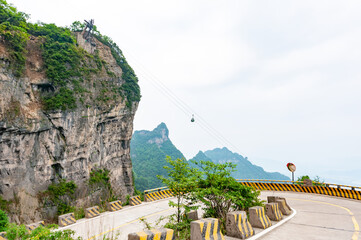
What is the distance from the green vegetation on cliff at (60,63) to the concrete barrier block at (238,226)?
23716 mm

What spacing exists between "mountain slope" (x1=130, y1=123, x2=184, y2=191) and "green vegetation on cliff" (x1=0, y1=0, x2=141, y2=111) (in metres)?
43.4

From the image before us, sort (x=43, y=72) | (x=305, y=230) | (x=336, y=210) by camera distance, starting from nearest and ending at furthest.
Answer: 1. (x=305, y=230)
2. (x=336, y=210)
3. (x=43, y=72)

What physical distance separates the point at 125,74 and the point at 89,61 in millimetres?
7101

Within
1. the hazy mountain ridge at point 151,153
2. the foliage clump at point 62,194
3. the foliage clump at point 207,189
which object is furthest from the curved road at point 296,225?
the hazy mountain ridge at point 151,153

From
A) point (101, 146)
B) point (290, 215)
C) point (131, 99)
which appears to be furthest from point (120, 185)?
point (290, 215)

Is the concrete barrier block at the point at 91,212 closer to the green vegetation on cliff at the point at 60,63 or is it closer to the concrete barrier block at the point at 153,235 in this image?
the concrete barrier block at the point at 153,235

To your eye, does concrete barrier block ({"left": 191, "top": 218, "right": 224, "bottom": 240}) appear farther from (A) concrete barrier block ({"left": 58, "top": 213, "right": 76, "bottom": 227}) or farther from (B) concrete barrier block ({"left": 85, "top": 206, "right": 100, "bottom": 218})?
(B) concrete barrier block ({"left": 85, "top": 206, "right": 100, "bottom": 218})

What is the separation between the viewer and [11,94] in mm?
21031

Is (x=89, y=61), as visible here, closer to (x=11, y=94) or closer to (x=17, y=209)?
(x=11, y=94)

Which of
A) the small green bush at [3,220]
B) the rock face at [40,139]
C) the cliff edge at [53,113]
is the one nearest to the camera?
the small green bush at [3,220]

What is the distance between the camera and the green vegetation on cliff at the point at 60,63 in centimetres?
2283

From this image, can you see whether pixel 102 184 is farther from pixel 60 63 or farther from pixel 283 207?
pixel 283 207

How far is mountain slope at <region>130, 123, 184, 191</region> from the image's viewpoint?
258ft

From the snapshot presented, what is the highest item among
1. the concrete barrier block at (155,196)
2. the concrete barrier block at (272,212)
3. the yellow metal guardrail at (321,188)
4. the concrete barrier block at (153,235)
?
the concrete barrier block at (153,235)
